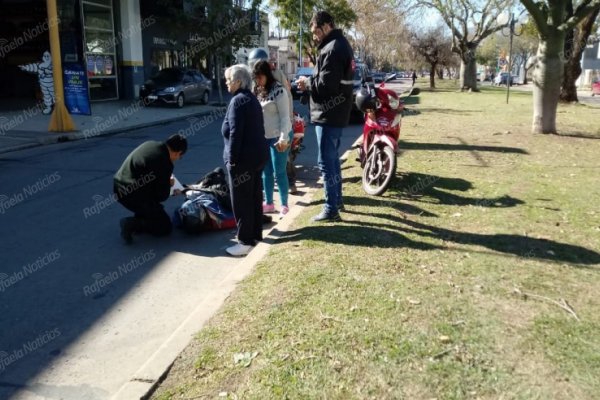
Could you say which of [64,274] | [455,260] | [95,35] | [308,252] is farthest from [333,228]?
[95,35]

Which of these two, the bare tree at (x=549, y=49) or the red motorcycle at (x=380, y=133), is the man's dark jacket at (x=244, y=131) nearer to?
the red motorcycle at (x=380, y=133)

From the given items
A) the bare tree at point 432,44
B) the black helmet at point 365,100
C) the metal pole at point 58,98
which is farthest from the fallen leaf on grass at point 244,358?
the bare tree at point 432,44

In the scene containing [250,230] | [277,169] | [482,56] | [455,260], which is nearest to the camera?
[455,260]

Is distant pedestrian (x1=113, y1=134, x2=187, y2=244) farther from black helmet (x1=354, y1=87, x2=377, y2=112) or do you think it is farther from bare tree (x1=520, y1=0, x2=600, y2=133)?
bare tree (x1=520, y1=0, x2=600, y2=133)

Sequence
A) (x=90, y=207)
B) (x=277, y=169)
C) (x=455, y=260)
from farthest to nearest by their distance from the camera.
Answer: (x=90, y=207), (x=277, y=169), (x=455, y=260)

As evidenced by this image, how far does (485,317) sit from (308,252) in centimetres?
173

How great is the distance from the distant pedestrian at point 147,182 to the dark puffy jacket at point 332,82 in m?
1.45

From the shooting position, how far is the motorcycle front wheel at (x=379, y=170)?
6.57 metres

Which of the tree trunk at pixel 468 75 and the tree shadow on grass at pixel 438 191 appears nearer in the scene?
the tree shadow on grass at pixel 438 191

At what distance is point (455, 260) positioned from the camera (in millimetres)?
4555

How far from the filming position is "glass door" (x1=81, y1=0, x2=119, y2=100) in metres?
24.0

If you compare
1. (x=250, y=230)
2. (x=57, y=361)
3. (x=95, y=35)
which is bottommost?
(x=57, y=361)

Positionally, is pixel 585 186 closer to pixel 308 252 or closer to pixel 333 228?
pixel 333 228

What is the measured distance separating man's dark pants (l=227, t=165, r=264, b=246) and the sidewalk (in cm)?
813
